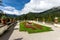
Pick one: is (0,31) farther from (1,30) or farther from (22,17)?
Result: (22,17)

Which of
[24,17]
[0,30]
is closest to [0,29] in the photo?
[0,30]

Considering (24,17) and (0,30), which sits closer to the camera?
(0,30)

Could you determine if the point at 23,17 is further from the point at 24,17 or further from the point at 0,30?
the point at 0,30

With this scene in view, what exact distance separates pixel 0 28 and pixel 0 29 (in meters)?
0.11

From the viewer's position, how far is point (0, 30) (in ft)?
37.3

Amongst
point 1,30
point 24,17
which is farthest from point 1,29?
point 24,17

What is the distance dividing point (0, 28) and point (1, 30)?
450 mm

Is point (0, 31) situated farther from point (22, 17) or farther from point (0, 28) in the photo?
point (22, 17)

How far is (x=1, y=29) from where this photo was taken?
11.8 m

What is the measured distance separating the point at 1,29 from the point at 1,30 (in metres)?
0.09

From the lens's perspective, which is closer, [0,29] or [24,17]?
[0,29]

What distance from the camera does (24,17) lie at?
91438mm

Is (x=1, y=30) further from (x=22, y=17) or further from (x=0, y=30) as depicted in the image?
(x=22, y=17)

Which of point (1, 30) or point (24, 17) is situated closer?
point (1, 30)
